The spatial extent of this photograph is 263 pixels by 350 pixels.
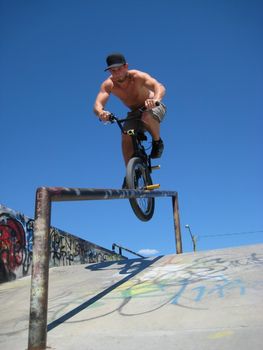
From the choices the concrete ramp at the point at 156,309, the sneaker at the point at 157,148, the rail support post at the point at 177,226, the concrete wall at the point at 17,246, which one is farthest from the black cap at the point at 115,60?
the concrete wall at the point at 17,246

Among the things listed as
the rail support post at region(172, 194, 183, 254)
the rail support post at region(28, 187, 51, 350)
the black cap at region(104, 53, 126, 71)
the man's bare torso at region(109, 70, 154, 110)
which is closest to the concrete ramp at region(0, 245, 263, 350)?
the rail support post at region(28, 187, 51, 350)

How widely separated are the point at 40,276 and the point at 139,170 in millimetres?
3664

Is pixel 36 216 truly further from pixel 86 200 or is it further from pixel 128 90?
pixel 128 90

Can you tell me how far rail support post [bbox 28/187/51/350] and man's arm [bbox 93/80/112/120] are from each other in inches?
129

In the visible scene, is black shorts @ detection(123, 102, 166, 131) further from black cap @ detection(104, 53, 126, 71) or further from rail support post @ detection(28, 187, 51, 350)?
rail support post @ detection(28, 187, 51, 350)

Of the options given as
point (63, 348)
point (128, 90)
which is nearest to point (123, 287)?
point (63, 348)

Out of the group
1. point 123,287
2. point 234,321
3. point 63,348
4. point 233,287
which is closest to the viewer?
point 63,348

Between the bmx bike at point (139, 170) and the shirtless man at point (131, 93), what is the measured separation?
14 centimetres

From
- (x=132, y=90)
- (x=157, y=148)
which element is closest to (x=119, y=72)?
(x=132, y=90)

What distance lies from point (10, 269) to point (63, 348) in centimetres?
468

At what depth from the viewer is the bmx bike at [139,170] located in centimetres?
521

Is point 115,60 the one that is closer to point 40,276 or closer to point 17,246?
point 40,276

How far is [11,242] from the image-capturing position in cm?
669

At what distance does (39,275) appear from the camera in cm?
204
